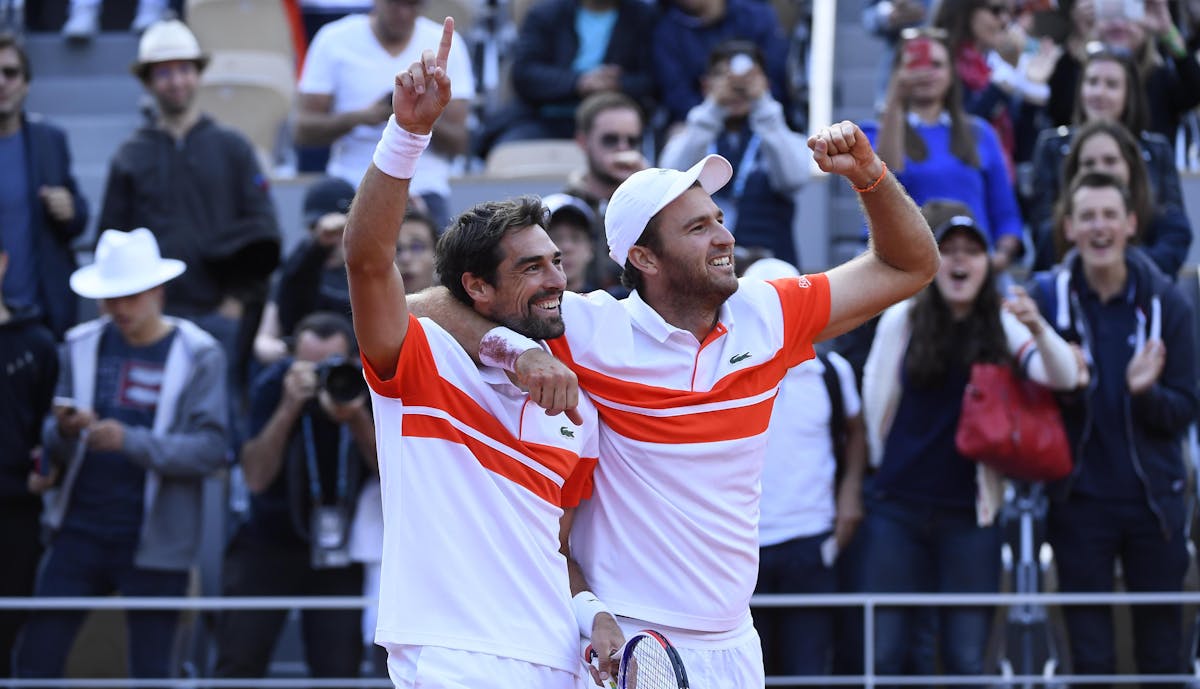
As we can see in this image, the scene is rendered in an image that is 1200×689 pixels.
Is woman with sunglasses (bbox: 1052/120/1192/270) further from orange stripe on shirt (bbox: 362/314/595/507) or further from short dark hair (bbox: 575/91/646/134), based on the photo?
orange stripe on shirt (bbox: 362/314/595/507)

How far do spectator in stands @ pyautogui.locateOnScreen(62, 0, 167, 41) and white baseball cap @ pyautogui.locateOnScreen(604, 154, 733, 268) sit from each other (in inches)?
318

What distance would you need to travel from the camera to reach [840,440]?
7.41 m

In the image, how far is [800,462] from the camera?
7254 mm

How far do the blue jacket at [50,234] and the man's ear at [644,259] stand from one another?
493cm

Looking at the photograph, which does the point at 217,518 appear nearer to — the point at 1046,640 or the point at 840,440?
the point at 840,440

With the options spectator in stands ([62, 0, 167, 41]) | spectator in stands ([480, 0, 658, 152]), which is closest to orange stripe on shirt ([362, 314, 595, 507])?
spectator in stands ([480, 0, 658, 152])

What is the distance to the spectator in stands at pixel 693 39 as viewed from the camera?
9914 mm

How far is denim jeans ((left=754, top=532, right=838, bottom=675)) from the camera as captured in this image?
282 inches

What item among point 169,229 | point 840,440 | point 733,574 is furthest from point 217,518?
point 733,574

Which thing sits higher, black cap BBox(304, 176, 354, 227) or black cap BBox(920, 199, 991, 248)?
black cap BBox(304, 176, 354, 227)

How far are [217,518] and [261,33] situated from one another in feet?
14.7

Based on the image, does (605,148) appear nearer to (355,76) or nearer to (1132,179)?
(355,76)

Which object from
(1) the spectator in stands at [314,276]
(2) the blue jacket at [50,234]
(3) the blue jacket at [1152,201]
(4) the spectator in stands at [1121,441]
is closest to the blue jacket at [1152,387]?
(4) the spectator in stands at [1121,441]

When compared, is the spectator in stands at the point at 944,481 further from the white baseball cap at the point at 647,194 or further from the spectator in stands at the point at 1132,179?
the white baseball cap at the point at 647,194
